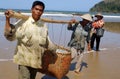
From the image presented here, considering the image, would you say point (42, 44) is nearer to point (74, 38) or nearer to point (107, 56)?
point (74, 38)

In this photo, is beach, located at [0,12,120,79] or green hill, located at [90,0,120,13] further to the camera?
green hill, located at [90,0,120,13]

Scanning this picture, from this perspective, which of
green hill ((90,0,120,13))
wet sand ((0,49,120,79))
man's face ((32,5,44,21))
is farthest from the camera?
green hill ((90,0,120,13))

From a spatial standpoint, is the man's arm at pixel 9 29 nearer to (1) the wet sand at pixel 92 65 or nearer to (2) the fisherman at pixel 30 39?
(2) the fisherman at pixel 30 39

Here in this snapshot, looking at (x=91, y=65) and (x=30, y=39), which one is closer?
(x=30, y=39)

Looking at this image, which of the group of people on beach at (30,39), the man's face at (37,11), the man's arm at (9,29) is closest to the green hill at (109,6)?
the group of people on beach at (30,39)

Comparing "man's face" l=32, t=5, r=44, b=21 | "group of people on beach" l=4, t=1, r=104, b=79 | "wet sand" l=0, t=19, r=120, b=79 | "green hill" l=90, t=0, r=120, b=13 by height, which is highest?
"man's face" l=32, t=5, r=44, b=21

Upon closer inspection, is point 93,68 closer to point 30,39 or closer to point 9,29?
point 30,39

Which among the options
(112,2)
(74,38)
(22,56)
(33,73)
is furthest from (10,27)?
(112,2)

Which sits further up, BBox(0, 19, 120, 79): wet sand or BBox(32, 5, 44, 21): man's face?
BBox(32, 5, 44, 21): man's face

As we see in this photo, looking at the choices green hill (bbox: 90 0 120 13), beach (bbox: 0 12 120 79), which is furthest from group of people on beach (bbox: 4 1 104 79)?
green hill (bbox: 90 0 120 13)

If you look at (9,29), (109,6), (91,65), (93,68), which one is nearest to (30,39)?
(9,29)

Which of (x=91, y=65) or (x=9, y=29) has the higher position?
(x=9, y=29)

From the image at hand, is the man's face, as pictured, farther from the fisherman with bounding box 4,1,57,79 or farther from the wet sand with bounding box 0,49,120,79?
the wet sand with bounding box 0,49,120,79

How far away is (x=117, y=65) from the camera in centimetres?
1009
